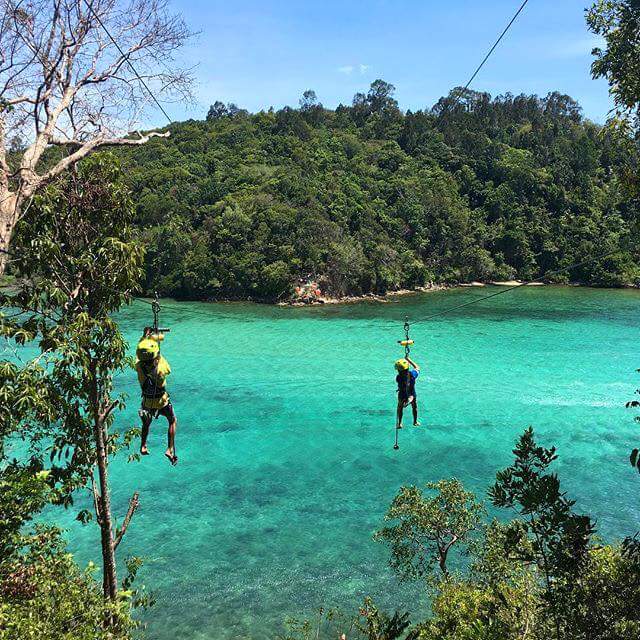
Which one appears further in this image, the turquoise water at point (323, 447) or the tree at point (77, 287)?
the turquoise water at point (323, 447)

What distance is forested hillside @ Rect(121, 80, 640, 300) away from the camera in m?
51.8

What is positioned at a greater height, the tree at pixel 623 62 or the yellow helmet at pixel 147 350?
the tree at pixel 623 62

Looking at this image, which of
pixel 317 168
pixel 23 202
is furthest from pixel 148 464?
pixel 317 168

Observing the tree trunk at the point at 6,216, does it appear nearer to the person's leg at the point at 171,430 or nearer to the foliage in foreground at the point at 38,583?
the foliage in foreground at the point at 38,583

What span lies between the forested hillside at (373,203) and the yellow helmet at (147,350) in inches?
1681

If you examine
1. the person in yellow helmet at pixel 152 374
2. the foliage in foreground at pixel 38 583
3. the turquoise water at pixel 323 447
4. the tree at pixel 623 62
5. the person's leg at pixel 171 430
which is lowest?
the turquoise water at pixel 323 447

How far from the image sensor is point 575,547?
4.25 metres

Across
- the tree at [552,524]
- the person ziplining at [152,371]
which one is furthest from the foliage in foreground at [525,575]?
the person ziplining at [152,371]

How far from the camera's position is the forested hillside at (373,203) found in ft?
170

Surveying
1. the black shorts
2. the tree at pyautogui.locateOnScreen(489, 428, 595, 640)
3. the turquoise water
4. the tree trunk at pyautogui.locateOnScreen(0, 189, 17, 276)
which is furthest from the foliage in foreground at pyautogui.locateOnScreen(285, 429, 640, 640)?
the tree trunk at pyautogui.locateOnScreen(0, 189, 17, 276)

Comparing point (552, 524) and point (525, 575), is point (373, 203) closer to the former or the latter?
point (525, 575)

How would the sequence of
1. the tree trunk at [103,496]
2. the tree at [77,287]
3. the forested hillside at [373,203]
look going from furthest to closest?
the forested hillside at [373,203] → the tree trunk at [103,496] → the tree at [77,287]

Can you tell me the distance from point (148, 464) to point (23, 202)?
56.3ft

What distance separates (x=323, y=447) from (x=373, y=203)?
150 ft
